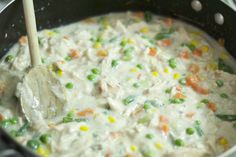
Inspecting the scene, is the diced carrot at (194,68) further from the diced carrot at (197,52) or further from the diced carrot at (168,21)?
the diced carrot at (168,21)

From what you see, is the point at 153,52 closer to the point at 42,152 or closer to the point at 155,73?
the point at 155,73

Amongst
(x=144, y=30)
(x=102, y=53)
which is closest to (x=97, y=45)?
(x=102, y=53)

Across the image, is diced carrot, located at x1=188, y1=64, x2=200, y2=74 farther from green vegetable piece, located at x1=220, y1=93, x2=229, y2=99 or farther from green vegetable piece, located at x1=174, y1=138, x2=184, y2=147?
green vegetable piece, located at x1=174, y1=138, x2=184, y2=147

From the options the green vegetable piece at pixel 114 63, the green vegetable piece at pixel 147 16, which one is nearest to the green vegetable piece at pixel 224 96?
the green vegetable piece at pixel 114 63

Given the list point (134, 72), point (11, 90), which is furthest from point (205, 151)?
point (11, 90)

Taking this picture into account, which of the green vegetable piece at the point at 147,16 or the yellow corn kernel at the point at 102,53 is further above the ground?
the green vegetable piece at the point at 147,16

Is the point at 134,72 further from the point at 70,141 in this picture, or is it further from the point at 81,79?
the point at 70,141

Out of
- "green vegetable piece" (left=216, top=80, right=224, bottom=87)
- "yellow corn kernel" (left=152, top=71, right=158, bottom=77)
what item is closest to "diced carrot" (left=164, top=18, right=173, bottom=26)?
"yellow corn kernel" (left=152, top=71, right=158, bottom=77)
